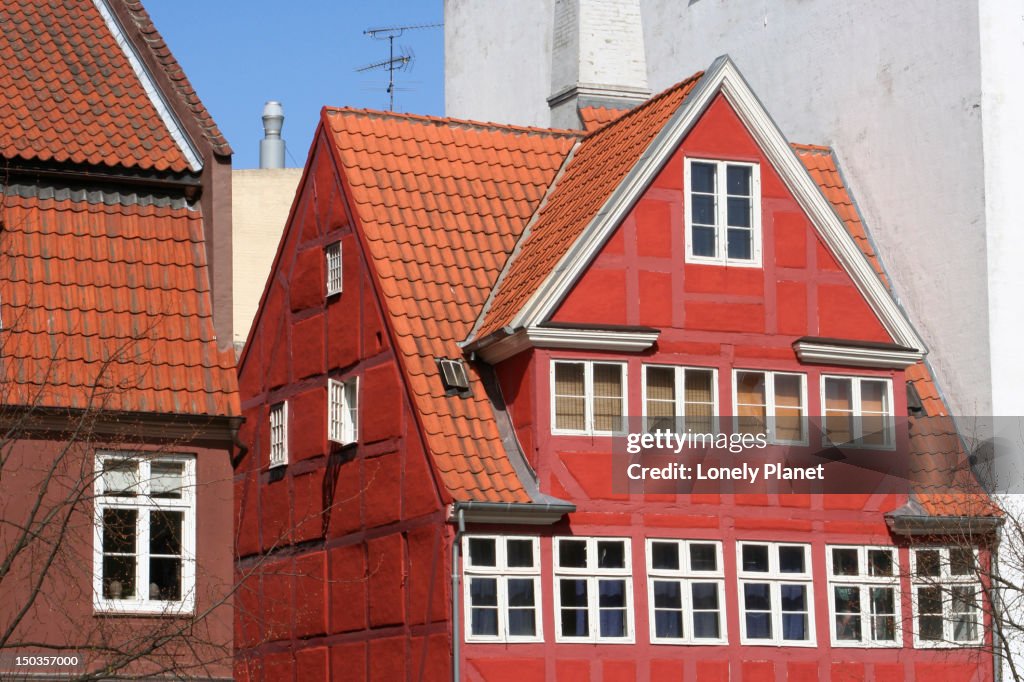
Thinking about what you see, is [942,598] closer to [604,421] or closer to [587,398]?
[604,421]

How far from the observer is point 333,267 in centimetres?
2955

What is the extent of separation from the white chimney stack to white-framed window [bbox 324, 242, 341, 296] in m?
18.9

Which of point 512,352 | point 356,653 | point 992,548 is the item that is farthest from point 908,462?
point 356,653

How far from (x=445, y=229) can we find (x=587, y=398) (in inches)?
149

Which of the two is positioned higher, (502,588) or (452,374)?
(452,374)

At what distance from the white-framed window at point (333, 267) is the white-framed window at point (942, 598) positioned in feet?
27.9

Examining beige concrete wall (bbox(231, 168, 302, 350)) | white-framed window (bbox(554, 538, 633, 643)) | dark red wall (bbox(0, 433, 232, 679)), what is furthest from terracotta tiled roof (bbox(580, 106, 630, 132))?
dark red wall (bbox(0, 433, 232, 679))

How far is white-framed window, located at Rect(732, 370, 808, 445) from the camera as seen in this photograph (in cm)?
2747

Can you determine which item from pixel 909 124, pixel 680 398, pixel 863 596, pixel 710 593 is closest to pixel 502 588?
pixel 710 593

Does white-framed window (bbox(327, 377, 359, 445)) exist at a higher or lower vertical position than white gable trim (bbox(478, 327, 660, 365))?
lower

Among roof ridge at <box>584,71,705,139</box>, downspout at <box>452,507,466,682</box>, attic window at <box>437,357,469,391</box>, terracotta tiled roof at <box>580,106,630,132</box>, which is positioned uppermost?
terracotta tiled roof at <box>580,106,630,132</box>

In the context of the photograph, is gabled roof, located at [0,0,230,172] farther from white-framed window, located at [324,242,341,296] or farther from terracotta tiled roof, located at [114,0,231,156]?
white-framed window, located at [324,242,341,296]

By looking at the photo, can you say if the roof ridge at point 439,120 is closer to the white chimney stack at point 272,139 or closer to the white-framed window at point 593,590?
the white-framed window at point 593,590

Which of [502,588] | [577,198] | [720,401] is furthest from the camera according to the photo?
[577,198]
